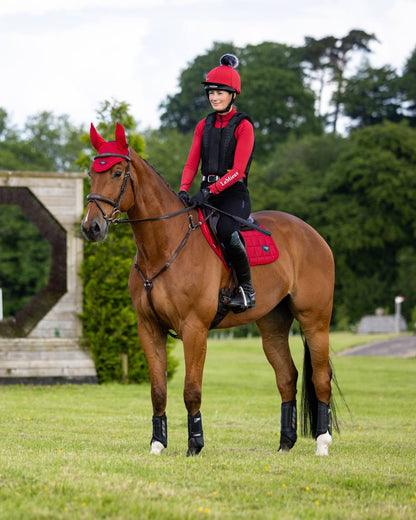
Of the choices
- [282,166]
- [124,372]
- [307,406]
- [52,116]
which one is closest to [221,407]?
[124,372]

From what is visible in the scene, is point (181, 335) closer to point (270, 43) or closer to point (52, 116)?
point (52, 116)

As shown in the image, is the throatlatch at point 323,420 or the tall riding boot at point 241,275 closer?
the tall riding boot at point 241,275

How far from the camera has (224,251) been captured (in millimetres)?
8297

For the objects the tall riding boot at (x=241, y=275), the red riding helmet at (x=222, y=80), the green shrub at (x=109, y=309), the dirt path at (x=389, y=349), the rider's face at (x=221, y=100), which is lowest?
the dirt path at (x=389, y=349)

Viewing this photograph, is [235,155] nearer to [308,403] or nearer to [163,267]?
[163,267]

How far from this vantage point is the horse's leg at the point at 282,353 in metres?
9.40

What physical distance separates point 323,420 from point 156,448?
6.67 ft

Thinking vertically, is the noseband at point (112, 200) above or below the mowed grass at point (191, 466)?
above

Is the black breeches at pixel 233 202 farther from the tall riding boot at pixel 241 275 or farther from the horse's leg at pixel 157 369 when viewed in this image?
the horse's leg at pixel 157 369

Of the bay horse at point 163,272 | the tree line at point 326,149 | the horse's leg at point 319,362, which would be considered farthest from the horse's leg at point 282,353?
→ the tree line at point 326,149

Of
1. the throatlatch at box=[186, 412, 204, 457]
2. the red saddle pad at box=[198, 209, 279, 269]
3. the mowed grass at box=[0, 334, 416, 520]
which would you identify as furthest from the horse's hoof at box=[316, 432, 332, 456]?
the red saddle pad at box=[198, 209, 279, 269]

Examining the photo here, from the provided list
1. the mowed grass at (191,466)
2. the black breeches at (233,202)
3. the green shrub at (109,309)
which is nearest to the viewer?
the mowed grass at (191,466)

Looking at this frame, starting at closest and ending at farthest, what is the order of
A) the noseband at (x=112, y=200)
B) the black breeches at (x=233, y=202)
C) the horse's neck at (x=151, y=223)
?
the noseband at (x=112, y=200) → the horse's neck at (x=151, y=223) → the black breeches at (x=233, y=202)

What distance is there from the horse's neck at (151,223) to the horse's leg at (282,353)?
2018 millimetres
